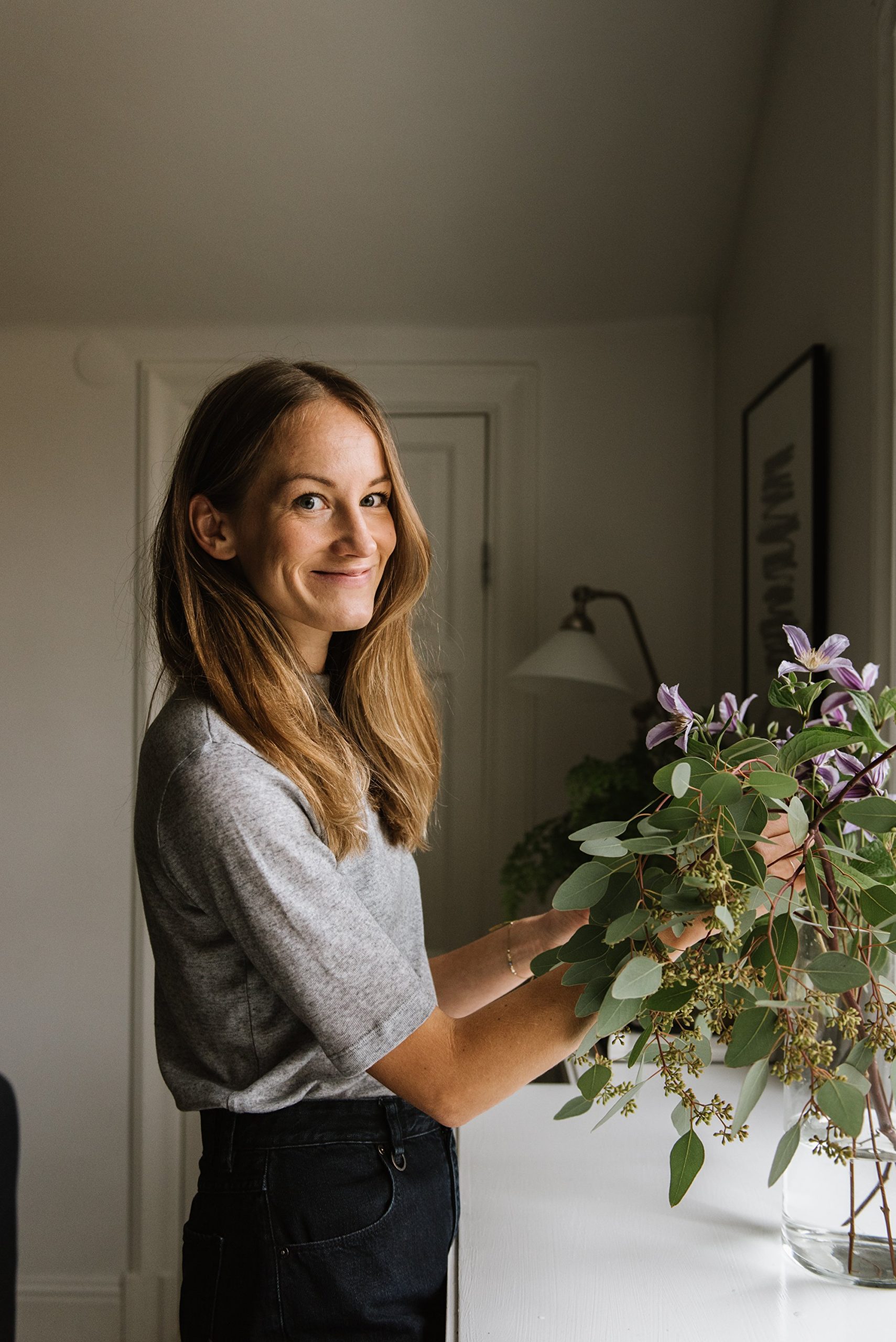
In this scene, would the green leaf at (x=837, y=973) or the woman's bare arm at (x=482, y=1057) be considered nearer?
the green leaf at (x=837, y=973)

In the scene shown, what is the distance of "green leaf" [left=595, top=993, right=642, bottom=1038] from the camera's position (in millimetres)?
724

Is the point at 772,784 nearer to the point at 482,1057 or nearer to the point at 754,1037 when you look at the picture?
the point at 754,1037

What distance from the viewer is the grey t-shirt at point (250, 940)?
0.84 metres

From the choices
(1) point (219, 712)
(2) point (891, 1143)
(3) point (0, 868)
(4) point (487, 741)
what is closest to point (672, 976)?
(2) point (891, 1143)

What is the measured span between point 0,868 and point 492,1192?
6.30 feet

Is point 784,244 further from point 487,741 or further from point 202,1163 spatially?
point 202,1163

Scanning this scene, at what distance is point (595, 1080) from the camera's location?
0.80 meters

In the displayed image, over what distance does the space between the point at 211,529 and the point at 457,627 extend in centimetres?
157

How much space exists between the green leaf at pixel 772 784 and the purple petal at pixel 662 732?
0.12m

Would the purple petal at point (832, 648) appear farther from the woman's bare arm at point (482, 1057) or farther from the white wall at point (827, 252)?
the white wall at point (827, 252)

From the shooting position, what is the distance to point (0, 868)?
265 centimetres

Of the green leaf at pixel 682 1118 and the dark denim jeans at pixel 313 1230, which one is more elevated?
the green leaf at pixel 682 1118

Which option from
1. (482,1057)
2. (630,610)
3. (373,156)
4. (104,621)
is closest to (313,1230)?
(482,1057)

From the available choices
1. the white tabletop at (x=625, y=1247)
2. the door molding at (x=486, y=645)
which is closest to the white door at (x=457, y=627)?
the door molding at (x=486, y=645)
